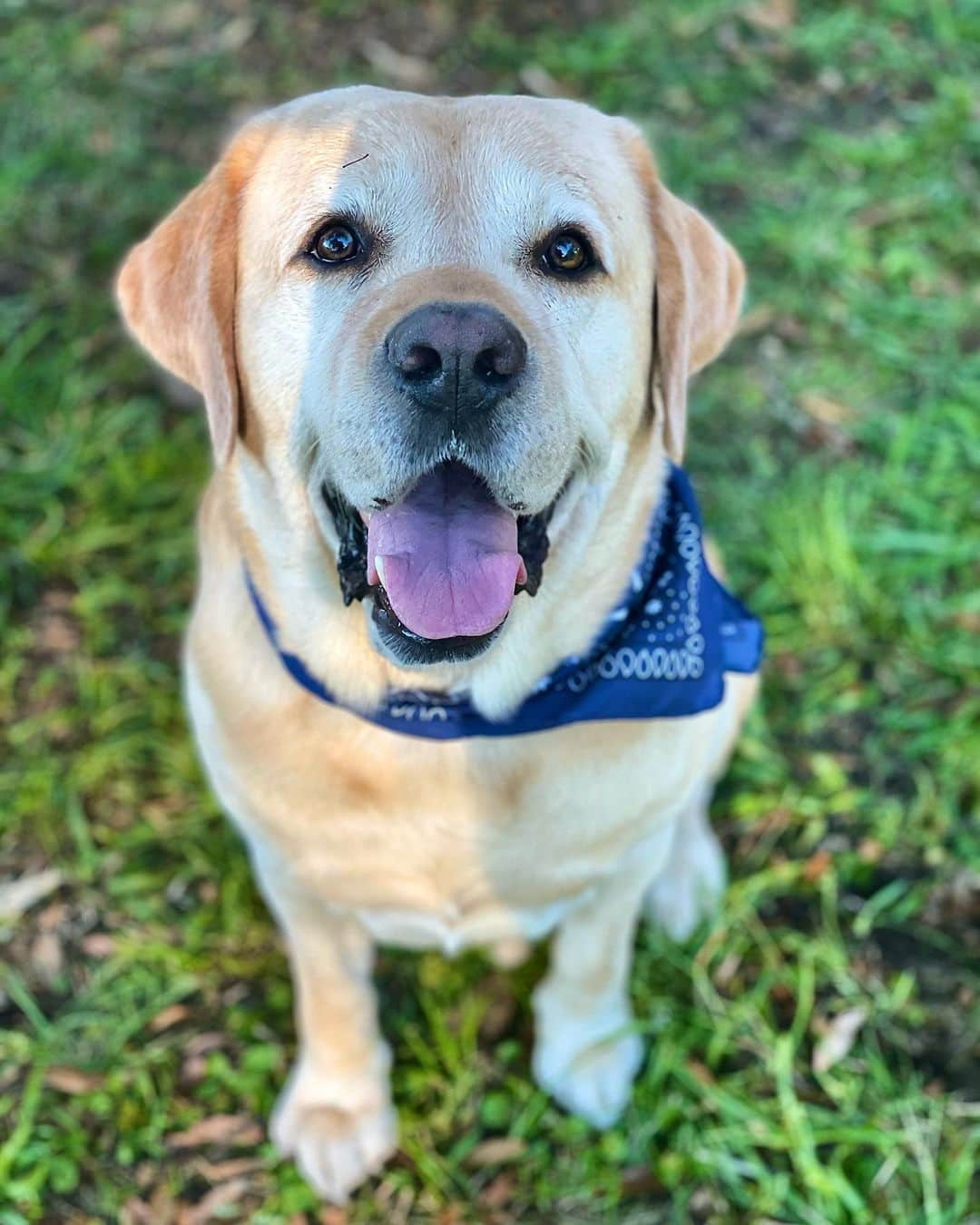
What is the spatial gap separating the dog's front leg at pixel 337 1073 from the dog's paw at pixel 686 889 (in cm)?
77

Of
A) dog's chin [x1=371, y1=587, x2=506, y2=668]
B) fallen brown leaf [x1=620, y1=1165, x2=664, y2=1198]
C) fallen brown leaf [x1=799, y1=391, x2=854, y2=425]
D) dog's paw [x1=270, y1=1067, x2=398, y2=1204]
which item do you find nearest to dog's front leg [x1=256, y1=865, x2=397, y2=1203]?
dog's paw [x1=270, y1=1067, x2=398, y2=1204]

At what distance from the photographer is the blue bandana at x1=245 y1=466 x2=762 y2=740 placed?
2248 mm

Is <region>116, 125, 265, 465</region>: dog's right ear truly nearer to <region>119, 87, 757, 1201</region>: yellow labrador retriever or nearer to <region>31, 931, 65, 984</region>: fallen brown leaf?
<region>119, 87, 757, 1201</region>: yellow labrador retriever

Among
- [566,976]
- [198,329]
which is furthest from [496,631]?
[566,976]

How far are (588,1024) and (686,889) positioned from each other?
17.8 inches

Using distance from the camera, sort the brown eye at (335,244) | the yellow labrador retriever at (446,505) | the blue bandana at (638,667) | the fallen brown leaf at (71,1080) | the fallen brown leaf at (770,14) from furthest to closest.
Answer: the fallen brown leaf at (770,14)
the fallen brown leaf at (71,1080)
the blue bandana at (638,667)
the brown eye at (335,244)
the yellow labrador retriever at (446,505)

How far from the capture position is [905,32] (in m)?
4.97

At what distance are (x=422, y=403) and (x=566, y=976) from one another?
154 centimetres

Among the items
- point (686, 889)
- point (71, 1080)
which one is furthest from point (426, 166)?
point (71, 1080)

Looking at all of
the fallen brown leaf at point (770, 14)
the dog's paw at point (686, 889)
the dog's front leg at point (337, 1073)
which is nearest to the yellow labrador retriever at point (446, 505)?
the dog's front leg at point (337, 1073)

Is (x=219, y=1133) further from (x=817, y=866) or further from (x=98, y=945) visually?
(x=817, y=866)

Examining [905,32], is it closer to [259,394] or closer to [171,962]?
[259,394]

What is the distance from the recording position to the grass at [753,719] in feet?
9.62

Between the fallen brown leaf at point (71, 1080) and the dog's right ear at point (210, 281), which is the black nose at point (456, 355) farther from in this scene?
the fallen brown leaf at point (71, 1080)
